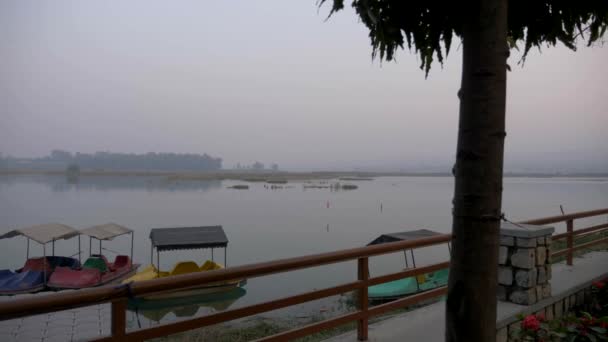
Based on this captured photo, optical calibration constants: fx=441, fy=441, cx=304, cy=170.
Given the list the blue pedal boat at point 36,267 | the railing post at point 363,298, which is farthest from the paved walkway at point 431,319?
the blue pedal boat at point 36,267

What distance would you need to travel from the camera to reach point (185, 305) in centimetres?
1252

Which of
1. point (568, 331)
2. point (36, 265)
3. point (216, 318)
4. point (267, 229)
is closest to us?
point (216, 318)

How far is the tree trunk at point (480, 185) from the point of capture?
1.62 meters

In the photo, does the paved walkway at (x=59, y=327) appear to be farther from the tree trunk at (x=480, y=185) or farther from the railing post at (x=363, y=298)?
the tree trunk at (x=480, y=185)

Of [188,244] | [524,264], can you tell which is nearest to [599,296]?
[524,264]

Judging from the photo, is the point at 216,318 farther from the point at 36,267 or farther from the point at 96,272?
the point at 36,267

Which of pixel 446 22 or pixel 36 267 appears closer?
pixel 446 22

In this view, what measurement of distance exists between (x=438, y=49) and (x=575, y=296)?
3.92m

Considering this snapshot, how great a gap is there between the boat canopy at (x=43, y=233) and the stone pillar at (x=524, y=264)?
13999 millimetres

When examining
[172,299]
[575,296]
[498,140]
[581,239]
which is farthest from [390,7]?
[581,239]

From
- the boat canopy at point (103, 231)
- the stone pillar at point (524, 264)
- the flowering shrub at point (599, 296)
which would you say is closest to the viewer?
the stone pillar at point (524, 264)

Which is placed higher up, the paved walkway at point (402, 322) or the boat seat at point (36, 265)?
the paved walkway at point (402, 322)

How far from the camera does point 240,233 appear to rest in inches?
980

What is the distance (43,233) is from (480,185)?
1610cm
